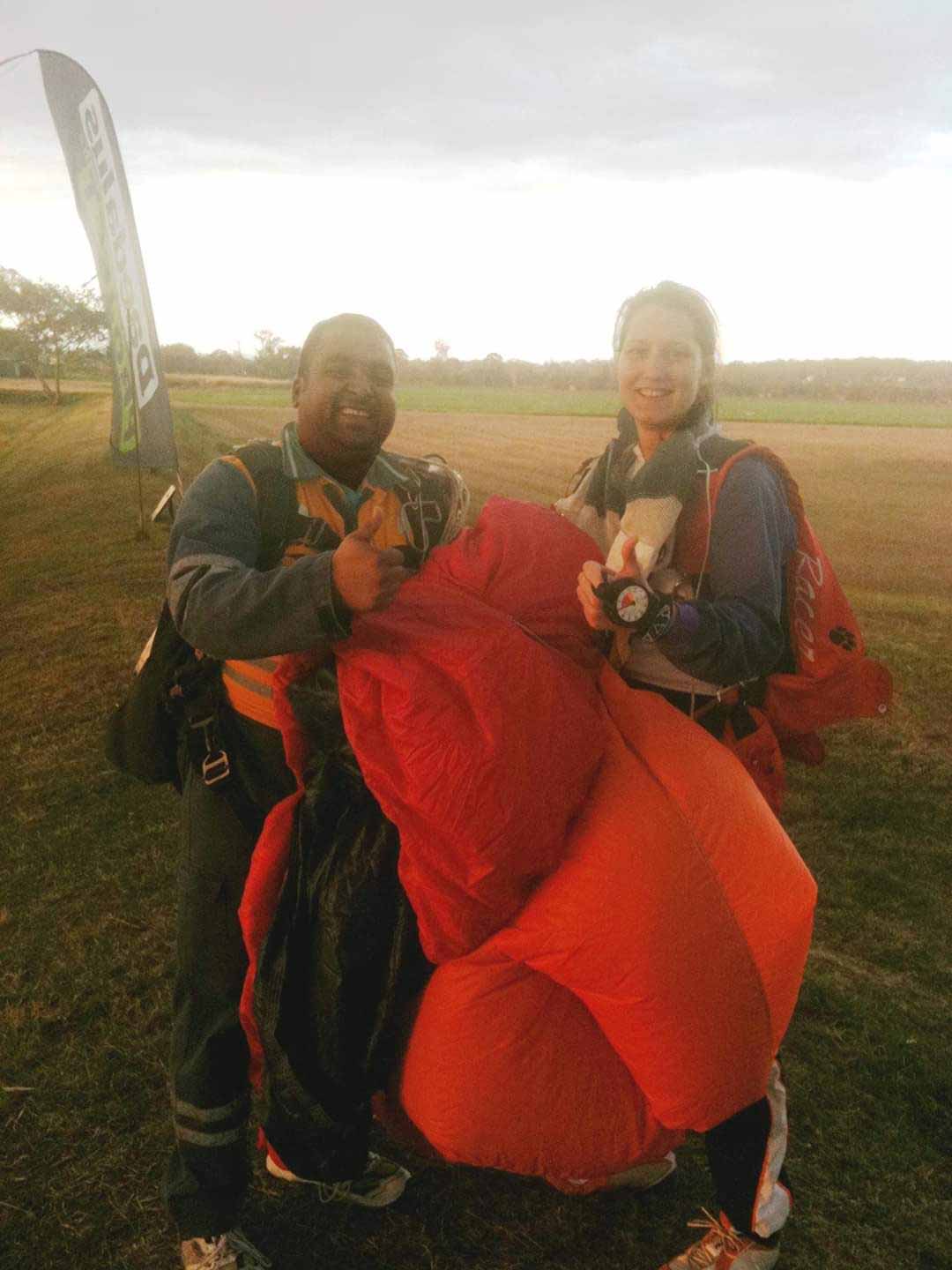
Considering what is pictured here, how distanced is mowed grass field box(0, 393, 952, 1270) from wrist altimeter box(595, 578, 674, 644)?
1.66 metres

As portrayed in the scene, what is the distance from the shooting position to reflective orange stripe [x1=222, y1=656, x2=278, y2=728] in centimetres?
192

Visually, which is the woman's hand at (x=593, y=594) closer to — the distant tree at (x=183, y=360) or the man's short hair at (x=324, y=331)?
the man's short hair at (x=324, y=331)

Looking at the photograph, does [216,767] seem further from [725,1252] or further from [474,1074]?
[725,1252]

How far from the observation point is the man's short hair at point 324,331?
202cm

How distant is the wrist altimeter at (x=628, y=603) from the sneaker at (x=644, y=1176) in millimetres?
1582

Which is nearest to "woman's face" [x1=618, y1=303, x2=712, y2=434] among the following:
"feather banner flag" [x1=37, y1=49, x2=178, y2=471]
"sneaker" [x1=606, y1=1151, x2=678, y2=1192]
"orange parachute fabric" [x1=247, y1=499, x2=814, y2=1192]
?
"orange parachute fabric" [x1=247, y1=499, x2=814, y2=1192]

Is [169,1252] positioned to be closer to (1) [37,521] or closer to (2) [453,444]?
(1) [37,521]

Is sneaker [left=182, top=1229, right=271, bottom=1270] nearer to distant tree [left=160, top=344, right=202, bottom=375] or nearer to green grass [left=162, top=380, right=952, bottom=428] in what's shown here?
green grass [left=162, top=380, right=952, bottom=428]

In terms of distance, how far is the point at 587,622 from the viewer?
173cm

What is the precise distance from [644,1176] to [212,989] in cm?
128

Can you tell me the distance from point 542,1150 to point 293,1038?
54 cm

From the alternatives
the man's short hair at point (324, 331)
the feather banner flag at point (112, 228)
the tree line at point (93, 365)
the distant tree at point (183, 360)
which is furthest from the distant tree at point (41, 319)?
the man's short hair at point (324, 331)

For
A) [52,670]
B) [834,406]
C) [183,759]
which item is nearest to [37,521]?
[52,670]

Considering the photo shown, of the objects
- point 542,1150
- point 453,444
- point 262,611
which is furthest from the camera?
point 453,444
